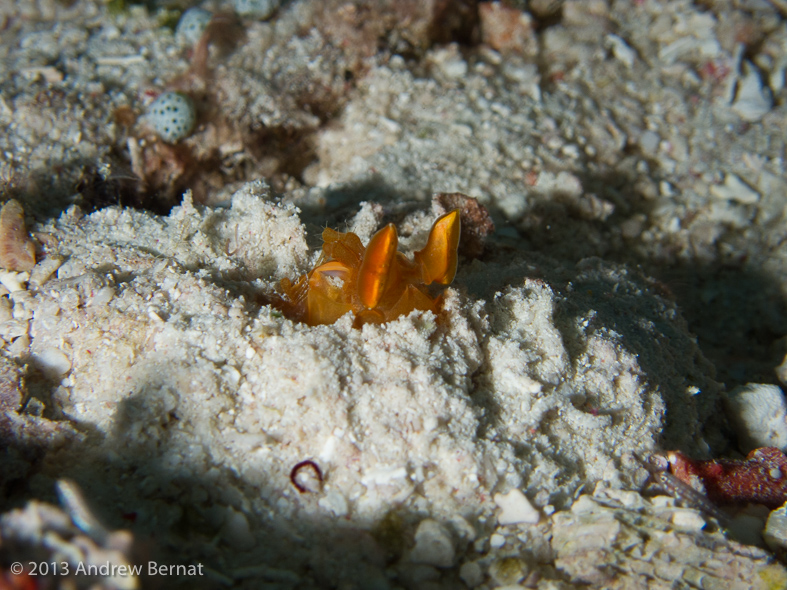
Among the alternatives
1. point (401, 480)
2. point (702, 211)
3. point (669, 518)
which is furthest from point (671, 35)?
point (401, 480)

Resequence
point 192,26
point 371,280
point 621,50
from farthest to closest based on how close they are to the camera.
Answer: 1. point 621,50
2. point 192,26
3. point 371,280

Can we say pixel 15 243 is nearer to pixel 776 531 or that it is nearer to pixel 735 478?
pixel 735 478

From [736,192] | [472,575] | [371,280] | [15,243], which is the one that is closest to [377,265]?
[371,280]

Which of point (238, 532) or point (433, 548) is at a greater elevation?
point (238, 532)

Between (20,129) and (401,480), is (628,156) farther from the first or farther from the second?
(20,129)

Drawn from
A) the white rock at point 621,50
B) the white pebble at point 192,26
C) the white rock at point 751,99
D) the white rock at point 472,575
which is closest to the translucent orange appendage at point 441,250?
the white rock at point 472,575

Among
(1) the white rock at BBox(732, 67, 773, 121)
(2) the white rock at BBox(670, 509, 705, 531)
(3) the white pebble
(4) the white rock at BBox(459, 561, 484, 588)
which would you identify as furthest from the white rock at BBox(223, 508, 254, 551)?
(1) the white rock at BBox(732, 67, 773, 121)
